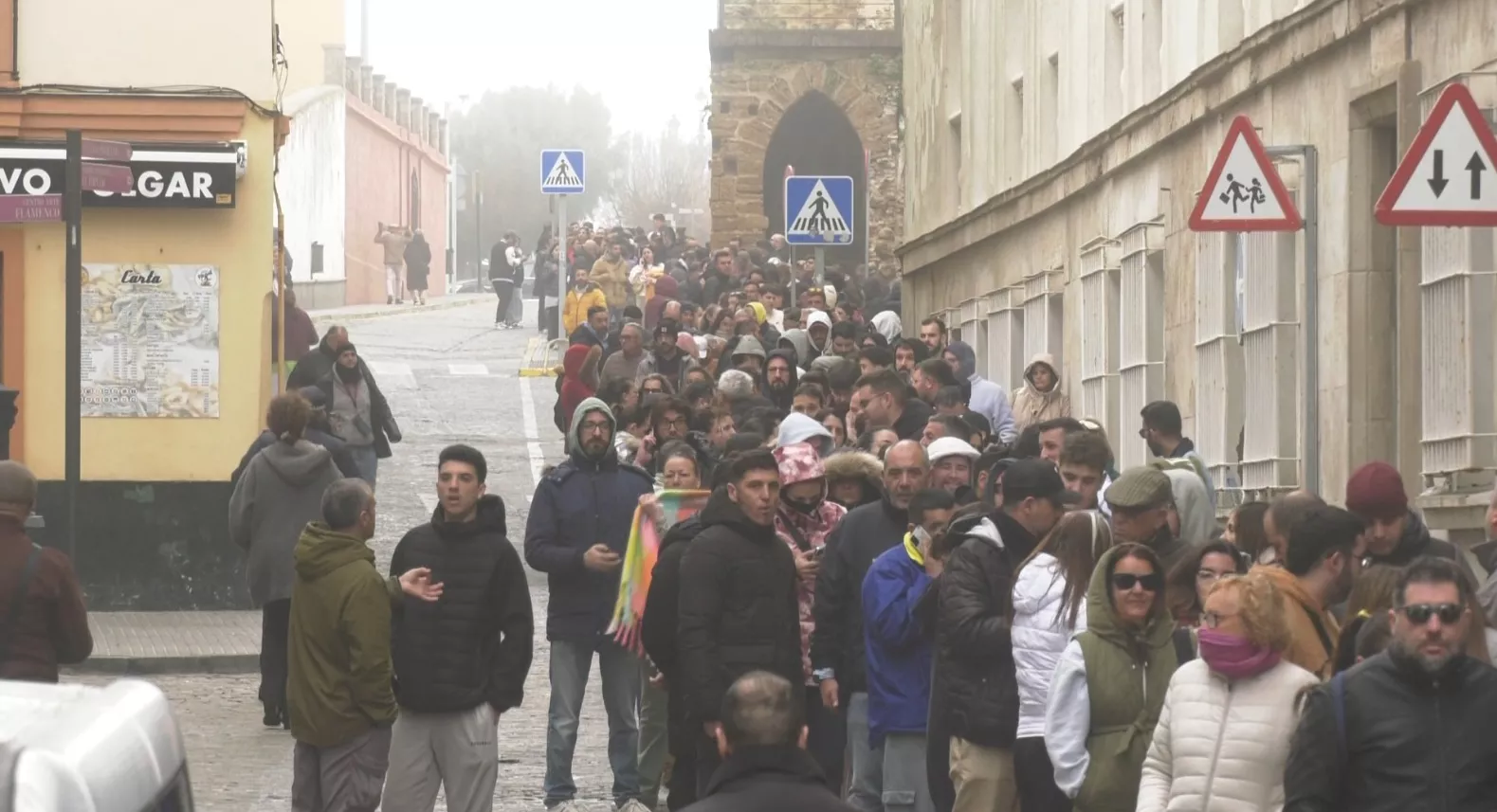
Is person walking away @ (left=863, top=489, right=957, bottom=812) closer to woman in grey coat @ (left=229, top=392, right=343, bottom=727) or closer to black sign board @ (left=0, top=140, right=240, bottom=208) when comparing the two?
woman in grey coat @ (left=229, top=392, right=343, bottom=727)

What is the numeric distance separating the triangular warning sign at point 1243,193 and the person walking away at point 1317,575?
375 cm

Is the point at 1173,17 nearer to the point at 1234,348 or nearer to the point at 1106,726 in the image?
the point at 1234,348

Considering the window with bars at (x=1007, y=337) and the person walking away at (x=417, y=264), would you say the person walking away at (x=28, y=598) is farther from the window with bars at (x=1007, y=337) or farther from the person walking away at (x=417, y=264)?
the person walking away at (x=417, y=264)

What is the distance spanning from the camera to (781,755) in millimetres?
6262

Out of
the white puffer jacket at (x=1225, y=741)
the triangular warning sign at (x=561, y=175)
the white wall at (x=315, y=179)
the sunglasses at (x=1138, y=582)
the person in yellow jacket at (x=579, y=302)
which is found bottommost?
the white puffer jacket at (x=1225, y=741)

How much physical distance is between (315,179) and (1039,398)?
38596 mm

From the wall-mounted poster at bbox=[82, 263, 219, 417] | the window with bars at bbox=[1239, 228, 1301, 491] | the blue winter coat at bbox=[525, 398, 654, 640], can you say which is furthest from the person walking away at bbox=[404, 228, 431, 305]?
the blue winter coat at bbox=[525, 398, 654, 640]

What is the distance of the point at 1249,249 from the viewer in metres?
17.3

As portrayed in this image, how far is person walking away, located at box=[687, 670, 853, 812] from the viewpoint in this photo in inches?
238

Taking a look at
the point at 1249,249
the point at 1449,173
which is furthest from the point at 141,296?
the point at 1449,173

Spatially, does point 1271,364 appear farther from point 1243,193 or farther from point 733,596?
point 733,596

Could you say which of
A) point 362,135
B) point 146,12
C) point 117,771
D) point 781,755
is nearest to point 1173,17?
point 146,12

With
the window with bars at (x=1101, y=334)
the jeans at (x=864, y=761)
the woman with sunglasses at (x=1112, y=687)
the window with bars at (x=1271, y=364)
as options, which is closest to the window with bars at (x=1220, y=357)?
the window with bars at (x=1271, y=364)

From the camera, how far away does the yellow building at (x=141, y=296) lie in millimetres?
21344
